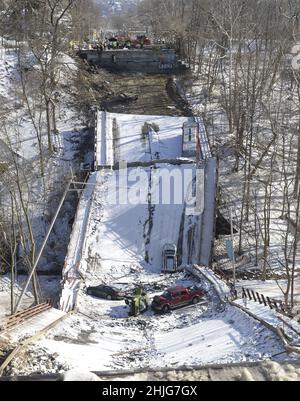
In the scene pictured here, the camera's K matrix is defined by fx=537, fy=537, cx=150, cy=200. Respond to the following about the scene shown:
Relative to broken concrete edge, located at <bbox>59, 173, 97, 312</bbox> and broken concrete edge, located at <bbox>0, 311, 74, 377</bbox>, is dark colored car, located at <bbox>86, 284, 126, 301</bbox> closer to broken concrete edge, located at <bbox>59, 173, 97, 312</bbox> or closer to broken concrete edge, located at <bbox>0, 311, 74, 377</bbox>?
broken concrete edge, located at <bbox>59, 173, 97, 312</bbox>

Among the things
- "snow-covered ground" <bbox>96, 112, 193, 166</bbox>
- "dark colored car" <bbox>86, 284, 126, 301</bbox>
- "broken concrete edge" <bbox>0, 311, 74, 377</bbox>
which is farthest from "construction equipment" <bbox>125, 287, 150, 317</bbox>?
"snow-covered ground" <bbox>96, 112, 193, 166</bbox>

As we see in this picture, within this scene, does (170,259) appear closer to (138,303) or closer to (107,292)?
(107,292)

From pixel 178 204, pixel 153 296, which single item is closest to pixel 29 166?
pixel 178 204

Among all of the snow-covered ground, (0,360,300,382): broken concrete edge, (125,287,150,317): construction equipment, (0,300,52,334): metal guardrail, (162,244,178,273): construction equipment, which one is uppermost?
the snow-covered ground

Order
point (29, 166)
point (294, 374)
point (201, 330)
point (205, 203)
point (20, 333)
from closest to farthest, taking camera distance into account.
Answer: point (294, 374), point (20, 333), point (201, 330), point (205, 203), point (29, 166)

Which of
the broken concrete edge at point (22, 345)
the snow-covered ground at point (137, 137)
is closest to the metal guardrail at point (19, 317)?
the broken concrete edge at point (22, 345)

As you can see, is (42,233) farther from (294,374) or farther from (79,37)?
(79,37)

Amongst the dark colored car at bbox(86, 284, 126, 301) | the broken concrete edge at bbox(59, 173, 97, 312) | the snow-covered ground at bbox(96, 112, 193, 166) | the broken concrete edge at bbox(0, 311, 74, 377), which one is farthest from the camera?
the snow-covered ground at bbox(96, 112, 193, 166)
